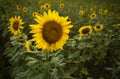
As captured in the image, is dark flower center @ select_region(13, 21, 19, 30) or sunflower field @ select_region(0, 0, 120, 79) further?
dark flower center @ select_region(13, 21, 19, 30)

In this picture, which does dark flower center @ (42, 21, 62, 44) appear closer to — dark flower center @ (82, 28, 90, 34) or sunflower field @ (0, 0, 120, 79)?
sunflower field @ (0, 0, 120, 79)

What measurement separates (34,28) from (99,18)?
416 cm

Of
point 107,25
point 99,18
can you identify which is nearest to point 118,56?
point 107,25

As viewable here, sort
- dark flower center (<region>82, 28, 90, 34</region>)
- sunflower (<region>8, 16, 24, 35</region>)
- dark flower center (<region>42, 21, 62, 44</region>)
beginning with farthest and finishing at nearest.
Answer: dark flower center (<region>82, 28, 90, 34</region>)
sunflower (<region>8, 16, 24, 35</region>)
dark flower center (<region>42, 21, 62, 44</region>)

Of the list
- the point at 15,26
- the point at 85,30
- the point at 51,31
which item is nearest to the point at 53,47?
the point at 51,31

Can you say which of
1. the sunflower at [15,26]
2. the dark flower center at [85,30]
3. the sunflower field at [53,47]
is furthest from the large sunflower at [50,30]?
the dark flower center at [85,30]

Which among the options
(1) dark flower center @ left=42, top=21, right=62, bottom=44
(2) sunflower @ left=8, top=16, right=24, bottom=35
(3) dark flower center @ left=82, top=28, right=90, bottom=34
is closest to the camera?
(1) dark flower center @ left=42, top=21, right=62, bottom=44

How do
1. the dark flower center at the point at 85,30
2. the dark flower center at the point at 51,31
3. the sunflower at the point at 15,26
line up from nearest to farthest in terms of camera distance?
the dark flower center at the point at 51,31, the sunflower at the point at 15,26, the dark flower center at the point at 85,30

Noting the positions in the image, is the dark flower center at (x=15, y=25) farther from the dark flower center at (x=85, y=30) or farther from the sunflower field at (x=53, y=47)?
the dark flower center at (x=85, y=30)

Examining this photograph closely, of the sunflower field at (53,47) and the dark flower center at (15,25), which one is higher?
the dark flower center at (15,25)

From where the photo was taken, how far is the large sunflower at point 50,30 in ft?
9.17

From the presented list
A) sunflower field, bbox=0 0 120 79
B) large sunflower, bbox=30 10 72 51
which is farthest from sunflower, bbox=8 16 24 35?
large sunflower, bbox=30 10 72 51

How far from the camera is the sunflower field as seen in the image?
2820 mm

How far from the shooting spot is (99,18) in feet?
22.2
